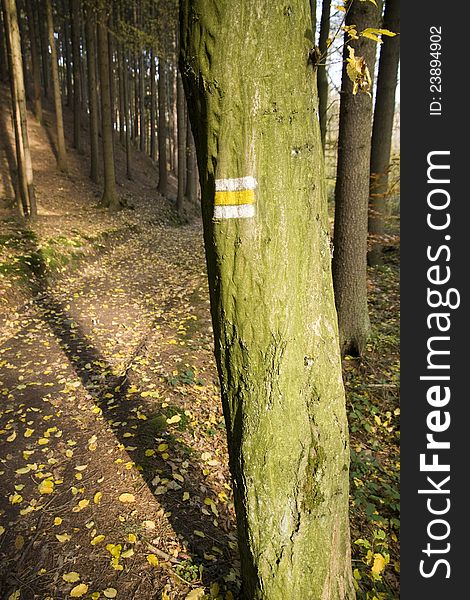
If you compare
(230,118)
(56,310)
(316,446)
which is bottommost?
(56,310)

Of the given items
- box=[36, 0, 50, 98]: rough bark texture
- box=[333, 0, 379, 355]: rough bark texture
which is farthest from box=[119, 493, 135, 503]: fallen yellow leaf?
box=[36, 0, 50, 98]: rough bark texture

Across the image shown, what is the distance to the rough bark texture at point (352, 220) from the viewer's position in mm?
5363

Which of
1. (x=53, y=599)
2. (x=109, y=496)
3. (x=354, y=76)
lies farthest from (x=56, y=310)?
(x=354, y=76)

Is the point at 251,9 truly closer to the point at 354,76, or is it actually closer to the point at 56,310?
the point at 354,76

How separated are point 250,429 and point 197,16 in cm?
160

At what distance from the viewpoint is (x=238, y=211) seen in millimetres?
1531

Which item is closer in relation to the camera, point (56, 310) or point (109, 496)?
point (109, 496)

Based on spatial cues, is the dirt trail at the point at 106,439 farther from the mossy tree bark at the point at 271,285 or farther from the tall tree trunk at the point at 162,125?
the tall tree trunk at the point at 162,125

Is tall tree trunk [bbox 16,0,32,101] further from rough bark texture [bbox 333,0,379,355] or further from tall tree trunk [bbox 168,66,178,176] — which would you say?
rough bark texture [bbox 333,0,379,355]

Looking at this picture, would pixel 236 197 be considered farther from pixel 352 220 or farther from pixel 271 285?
pixel 352 220

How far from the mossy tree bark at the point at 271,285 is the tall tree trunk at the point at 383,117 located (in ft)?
21.2

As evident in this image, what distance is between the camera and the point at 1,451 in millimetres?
Answer: 3523

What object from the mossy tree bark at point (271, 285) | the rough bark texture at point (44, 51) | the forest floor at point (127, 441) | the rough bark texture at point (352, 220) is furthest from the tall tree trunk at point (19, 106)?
the rough bark texture at point (44, 51)

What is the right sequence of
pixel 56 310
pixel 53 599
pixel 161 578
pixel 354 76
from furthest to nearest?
1. pixel 56 310
2. pixel 161 578
3. pixel 53 599
4. pixel 354 76
